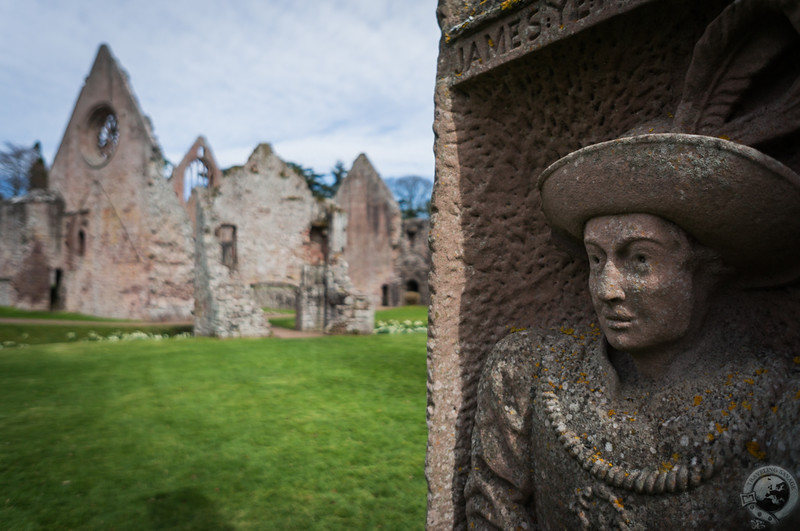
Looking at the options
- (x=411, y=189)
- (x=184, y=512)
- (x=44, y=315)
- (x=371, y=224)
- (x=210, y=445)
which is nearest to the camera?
(x=184, y=512)

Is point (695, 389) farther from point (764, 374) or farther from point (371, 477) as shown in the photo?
point (371, 477)

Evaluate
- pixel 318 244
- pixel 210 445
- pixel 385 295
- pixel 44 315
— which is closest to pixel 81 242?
pixel 44 315

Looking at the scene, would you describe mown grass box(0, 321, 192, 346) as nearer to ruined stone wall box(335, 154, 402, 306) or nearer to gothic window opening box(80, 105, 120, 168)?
gothic window opening box(80, 105, 120, 168)

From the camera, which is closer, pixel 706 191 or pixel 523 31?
pixel 706 191

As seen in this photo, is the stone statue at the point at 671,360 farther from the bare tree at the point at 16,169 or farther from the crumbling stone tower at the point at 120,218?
the bare tree at the point at 16,169

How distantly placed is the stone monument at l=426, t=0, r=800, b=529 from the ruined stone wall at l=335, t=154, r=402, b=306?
851 inches

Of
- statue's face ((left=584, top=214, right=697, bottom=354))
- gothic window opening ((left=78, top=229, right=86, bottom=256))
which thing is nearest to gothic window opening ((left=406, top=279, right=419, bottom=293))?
gothic window opening ((left=78, top=229, right=86, bottom=256))

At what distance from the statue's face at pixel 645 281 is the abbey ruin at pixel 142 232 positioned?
37.3 feet

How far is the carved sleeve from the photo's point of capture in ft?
5.71

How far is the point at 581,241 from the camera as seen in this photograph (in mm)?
1687

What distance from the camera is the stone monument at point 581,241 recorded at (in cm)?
131

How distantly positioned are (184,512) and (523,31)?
3.41 metres

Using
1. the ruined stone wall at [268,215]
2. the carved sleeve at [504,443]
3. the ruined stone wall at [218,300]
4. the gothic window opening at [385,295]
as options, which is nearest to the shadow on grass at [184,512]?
the carved sleeve at [504,443]

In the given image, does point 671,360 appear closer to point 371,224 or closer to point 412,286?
point 371,224
